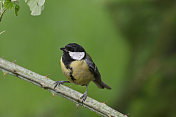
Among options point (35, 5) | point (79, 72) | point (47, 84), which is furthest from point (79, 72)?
point (35, 5)

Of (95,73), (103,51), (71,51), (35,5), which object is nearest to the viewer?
(35,5)

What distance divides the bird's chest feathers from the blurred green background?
31cm

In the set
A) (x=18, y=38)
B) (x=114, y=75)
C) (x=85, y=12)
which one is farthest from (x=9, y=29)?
(x=114, y=75)

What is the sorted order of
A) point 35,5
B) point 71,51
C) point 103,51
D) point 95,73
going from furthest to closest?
point 103,51
point 95,73
point 71,51
point 35,5

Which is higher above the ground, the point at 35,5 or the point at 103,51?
A: the point at 35,5

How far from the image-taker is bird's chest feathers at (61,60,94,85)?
2354 mm

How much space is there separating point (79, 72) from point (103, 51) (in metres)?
0.58

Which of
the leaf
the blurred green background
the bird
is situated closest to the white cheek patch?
the bird

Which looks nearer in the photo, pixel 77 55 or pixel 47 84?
pixel 47 84

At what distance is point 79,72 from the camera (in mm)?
2410

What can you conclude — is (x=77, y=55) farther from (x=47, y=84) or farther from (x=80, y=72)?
(x=47, y=84)

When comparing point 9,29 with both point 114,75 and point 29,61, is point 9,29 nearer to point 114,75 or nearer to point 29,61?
point 29,61

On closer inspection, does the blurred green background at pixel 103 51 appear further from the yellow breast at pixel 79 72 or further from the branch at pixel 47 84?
the branch at pixel 47 84

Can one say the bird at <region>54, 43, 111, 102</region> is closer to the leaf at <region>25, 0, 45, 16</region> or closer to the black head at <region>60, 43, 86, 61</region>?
the black head at <region>60, 43, 86, 61</region>
